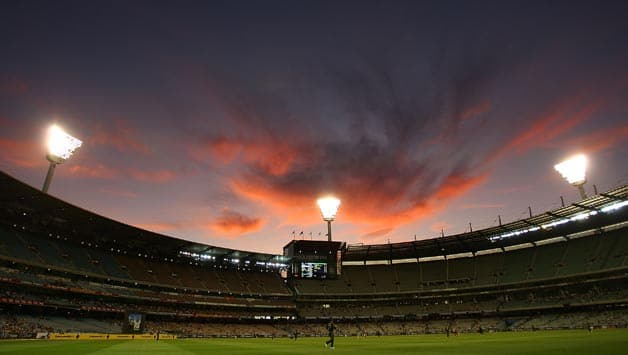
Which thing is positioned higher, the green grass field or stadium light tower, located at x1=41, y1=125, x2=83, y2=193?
stadium light tower, located at x1=41, y1=125, x2=83, y2=193

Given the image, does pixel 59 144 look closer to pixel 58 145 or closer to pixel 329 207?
pixel 58 145

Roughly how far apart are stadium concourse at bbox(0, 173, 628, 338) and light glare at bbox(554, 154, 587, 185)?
12.8 ft

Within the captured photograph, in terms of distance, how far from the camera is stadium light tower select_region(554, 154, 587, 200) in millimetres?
52375

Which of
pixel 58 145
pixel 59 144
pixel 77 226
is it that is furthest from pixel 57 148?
pixel 77 226

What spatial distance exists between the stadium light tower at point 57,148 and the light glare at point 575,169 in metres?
73.2

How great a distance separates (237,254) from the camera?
78.4 metres

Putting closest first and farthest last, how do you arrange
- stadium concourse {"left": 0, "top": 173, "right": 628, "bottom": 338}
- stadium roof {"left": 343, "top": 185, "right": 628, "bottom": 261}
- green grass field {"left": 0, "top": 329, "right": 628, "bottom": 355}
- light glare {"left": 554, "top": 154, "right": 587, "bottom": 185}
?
green grass field {"left": 0, "top": 329, "right": 628, "bottom": 355} < stadium concourse {"left": 0, "top": 173, "right": 628, "bottom": 338} < light glare {"left": 554, "top": 154, "right": 587, "bottom": 185} < stadium roof {"left": 343, "top": 185, "right": 628, "bottom": 261}

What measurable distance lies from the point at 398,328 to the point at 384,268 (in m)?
19.6

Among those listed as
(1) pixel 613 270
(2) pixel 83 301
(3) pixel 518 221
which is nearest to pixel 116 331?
(2) pixel 83 301

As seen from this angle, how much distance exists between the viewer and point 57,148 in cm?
4619

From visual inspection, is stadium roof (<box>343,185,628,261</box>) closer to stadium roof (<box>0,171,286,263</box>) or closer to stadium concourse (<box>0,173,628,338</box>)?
stadium concourse (<box>0,173,628,338</box>)

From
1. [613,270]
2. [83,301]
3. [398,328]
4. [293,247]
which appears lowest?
[398,328]

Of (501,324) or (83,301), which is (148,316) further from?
(501,324)

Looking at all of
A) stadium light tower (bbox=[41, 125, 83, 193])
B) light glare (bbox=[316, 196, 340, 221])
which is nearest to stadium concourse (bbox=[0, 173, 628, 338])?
stadium light tower (bbox=[41, 125, 83, 193])
